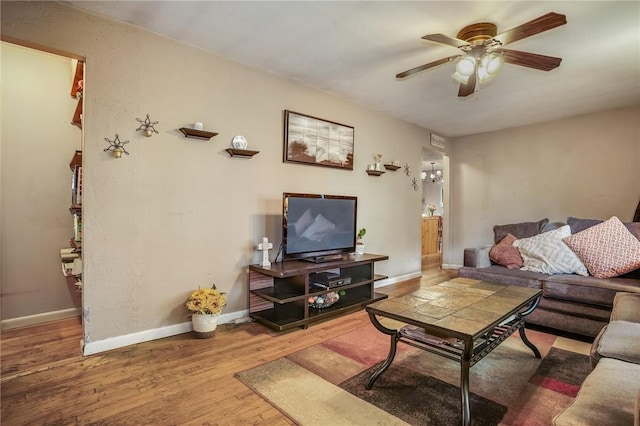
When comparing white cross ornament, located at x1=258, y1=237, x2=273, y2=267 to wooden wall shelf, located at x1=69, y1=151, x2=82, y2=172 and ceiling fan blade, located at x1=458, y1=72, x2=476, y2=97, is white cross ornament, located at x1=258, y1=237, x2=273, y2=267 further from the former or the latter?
ceiling fan blade, located at x1=458, y1=72, x2=476, y2=97

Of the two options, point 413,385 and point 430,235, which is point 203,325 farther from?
point 430,235

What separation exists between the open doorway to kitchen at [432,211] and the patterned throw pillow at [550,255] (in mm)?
2012

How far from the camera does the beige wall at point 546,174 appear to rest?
4.37 metres

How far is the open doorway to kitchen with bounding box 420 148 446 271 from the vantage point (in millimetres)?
6656

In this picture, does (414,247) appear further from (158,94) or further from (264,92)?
(158,94)

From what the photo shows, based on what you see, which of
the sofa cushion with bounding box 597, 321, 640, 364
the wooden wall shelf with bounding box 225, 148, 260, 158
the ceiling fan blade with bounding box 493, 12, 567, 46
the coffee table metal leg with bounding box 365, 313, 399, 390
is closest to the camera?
the sofa cushion with bounding box 597, 321, 640, 364

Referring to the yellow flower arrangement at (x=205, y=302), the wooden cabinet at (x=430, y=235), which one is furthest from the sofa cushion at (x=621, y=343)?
the wooden cabinet at (x=430, y=235)

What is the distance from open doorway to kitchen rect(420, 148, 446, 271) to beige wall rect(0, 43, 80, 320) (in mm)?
4844

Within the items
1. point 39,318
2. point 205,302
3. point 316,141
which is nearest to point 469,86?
point 316,141

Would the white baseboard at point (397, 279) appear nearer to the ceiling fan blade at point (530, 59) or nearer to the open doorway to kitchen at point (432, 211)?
the open doorway to kitchen at point (432, 211)

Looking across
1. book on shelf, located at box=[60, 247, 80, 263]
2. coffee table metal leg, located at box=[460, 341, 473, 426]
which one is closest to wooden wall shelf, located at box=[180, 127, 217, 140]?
book on shelf, located at box=[60, 247, 80, 263]

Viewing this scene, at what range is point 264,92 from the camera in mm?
3338

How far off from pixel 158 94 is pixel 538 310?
3.89 m

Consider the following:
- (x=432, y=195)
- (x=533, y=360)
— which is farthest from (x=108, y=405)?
(x=432, y=195)
